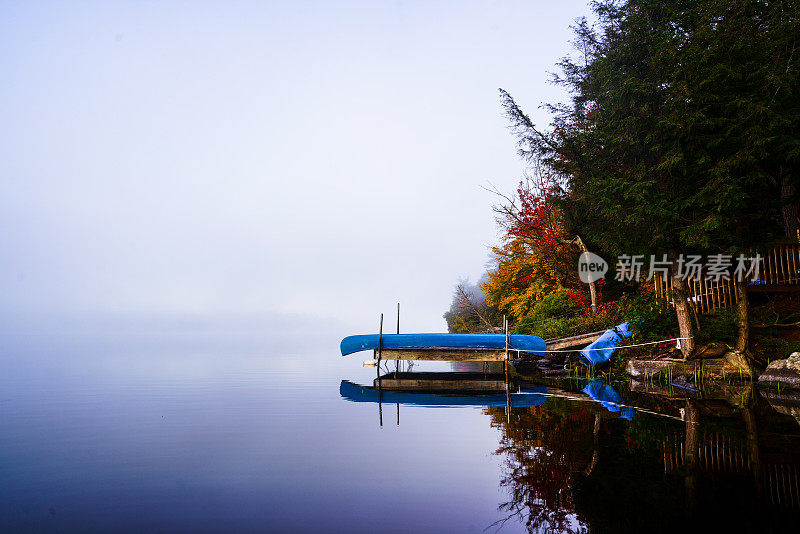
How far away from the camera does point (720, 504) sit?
419cm

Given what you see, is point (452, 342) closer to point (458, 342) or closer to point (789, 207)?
point (458, 342)

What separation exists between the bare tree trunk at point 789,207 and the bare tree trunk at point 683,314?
3638 millimetres

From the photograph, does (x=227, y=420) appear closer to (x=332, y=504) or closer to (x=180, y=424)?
(x=180, y=424)

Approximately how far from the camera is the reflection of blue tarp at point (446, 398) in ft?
37.9

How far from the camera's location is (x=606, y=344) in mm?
15664

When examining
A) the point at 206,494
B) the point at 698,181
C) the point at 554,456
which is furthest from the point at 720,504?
the point at 698,181

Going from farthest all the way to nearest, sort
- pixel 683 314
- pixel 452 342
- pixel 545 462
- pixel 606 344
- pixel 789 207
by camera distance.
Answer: pixel 452 342
pixel 606 344
pixel 789 207
pixel 683 314
pixel 545 462

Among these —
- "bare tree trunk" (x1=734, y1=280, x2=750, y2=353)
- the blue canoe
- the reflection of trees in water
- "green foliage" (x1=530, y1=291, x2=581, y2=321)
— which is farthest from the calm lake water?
"green foliage" (x1=530, y1=291, x2=581, y2=321)

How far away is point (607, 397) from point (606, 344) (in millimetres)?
4696

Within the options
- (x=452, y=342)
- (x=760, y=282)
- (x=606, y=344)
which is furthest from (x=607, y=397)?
(x=760, y=282)

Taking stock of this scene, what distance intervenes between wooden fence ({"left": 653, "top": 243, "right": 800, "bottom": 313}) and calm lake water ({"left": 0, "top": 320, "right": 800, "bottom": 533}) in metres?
4.43

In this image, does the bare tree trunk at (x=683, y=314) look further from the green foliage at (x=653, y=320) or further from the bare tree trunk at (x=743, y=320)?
the green foliage at (x=653, y=320)

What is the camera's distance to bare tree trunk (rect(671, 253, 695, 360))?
12969mm

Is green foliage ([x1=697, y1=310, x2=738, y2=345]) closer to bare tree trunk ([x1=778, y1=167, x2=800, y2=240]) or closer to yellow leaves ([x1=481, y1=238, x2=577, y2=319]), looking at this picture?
bare tree trunk ([x1=778, y1=167, x2=800, y2=240])
